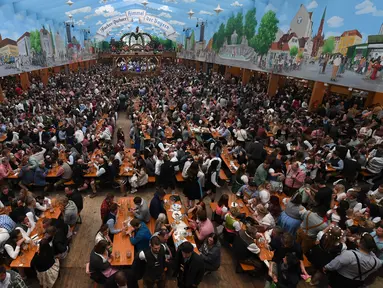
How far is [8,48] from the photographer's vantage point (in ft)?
42.8

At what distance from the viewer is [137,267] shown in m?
3.28

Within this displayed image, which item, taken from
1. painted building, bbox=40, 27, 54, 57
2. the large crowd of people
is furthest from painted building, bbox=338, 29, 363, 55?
painted building, bbox=40, 27, 54, 57

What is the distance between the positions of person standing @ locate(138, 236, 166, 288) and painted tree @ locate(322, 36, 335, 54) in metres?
11.0

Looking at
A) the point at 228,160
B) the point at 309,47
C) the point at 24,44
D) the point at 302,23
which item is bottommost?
the point at 228,160

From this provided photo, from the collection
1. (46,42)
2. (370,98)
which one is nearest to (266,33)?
(370,98)

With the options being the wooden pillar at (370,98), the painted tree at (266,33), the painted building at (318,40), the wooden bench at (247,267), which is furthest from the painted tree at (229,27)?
the wooden bench at (247,267)

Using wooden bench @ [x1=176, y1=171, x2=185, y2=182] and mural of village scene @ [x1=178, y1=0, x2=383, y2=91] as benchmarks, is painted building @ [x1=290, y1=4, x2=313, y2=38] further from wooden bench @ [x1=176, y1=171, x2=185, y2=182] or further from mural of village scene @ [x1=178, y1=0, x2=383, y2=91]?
wooden bench @ [x1=176, y1=171, x2=185, y2=182]

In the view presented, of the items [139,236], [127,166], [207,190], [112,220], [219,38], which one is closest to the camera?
[139,236]

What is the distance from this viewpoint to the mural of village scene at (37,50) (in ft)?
42.9

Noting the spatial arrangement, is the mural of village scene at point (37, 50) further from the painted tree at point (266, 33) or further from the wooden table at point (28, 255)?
the painted tree at point (266, 33)

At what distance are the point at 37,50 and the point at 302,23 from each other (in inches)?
690

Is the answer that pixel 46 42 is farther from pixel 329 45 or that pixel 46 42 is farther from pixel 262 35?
pixel 329 45

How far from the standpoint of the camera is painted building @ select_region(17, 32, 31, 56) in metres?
14.3

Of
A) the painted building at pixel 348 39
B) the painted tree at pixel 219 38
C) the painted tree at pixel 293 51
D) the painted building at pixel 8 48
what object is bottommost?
the painted building at pixel 8 48
